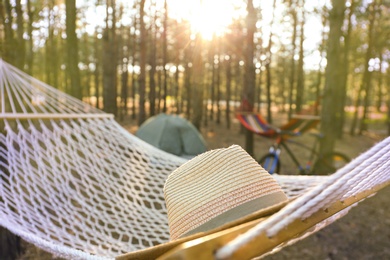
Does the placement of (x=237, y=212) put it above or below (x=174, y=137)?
above

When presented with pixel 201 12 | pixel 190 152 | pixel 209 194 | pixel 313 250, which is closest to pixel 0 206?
pixel 209 194

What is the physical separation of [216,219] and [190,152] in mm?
4549

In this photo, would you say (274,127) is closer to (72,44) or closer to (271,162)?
(271,162)

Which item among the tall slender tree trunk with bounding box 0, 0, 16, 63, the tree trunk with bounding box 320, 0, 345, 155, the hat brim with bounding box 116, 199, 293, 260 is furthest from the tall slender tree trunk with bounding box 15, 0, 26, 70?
the hat brim with bounding box 116, 199, 293, 260

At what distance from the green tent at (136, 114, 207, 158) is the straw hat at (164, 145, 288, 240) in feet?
14.1

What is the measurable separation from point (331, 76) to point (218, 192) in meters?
3.87

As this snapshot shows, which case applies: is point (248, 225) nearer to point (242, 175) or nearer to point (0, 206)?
point (242, 175)

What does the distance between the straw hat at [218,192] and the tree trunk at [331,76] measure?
3670 mm

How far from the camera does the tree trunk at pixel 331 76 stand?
4.36 m

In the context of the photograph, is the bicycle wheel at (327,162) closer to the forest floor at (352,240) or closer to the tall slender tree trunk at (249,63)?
the forest floor at (352,240)

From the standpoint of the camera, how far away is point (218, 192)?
111 cm

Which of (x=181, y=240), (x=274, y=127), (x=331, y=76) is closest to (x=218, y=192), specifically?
(x=181, y=240)

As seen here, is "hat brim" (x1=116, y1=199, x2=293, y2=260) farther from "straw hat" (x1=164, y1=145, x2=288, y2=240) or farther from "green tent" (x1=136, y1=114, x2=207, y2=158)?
"green tent" (x1=136, y1=114, x2=207, y2=158)

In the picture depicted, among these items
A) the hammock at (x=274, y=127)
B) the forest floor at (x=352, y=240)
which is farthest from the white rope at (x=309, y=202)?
the hammock at (x=274, y=127)
